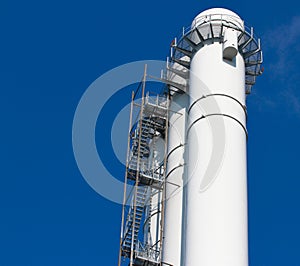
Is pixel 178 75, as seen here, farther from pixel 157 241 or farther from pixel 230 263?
pixel 230 263

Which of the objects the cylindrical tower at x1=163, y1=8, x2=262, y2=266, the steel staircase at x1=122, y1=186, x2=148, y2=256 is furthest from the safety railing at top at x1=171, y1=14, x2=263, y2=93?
the steel staircase at x1=122, y1=186, x2=148, y2=256

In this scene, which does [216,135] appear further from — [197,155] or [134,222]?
[134,222]

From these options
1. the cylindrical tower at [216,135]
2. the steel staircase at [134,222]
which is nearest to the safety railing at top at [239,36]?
the cylindrical tower at [216,135]

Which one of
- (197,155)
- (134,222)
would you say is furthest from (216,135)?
(134,222)

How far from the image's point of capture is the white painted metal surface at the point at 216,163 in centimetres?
3234

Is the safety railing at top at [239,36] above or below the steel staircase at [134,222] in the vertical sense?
above

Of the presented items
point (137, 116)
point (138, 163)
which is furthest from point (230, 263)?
point (137, 116)

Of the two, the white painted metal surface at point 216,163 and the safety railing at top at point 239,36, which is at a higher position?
the safety railing at top at point 239,36

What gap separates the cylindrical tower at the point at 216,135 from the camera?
3253 centimetres

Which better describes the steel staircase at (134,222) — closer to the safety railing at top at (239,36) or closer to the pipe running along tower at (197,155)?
the pipe running along tower at (197,155)

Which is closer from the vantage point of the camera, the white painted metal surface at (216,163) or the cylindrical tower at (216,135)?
the white painted metal surface at (216,163)

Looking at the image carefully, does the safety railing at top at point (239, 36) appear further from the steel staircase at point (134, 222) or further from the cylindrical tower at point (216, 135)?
the steel staircase at point (134, 222)

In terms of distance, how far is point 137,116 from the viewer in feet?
134

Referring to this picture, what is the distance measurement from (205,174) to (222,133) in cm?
230
